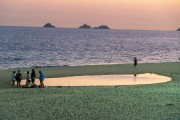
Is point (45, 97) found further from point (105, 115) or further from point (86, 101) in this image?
point (105, 115)

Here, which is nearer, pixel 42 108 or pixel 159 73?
pixel 42 108

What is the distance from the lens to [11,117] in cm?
1697

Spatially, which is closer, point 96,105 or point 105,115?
point 105,115

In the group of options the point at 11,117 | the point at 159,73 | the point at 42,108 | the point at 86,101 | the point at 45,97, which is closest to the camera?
the point at 11,117

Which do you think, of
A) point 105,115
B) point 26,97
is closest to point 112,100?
point 105,115

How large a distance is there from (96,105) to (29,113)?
3.82 meters

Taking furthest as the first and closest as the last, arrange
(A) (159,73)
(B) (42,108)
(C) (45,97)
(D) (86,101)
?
(A) (159,73) < (C) (45,97) < (D) (86,101) < (B) (42,108)

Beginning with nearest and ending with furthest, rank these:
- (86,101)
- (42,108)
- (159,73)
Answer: (42,108) → (86,101) → (159,73)

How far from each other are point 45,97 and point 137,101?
18.2 ft

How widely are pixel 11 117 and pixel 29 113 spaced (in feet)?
3.47

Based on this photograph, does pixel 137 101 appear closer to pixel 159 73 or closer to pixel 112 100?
pixel 112 100

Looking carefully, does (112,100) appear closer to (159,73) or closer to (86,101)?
(86,101)

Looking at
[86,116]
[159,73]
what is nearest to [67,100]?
[86,116]

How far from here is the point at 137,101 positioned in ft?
68.5
